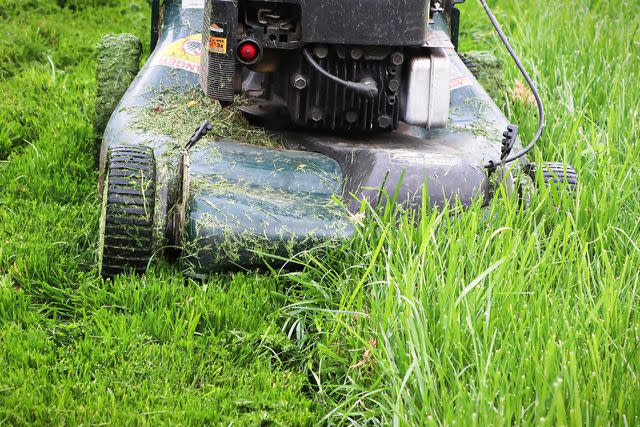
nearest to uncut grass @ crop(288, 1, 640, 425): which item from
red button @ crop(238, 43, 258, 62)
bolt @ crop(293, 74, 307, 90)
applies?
bolt @ crop(293, 74, 307, 90)

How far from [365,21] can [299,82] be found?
32cm

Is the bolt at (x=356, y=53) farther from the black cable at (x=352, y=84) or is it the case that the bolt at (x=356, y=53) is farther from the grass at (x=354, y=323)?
the grass at (x=354, y=323)

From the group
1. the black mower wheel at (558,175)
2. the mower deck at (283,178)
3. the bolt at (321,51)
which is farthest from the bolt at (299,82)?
the black mower wheel at (558,175)

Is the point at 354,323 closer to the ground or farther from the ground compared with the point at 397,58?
closer to the ground

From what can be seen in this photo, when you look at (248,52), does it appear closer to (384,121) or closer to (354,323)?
(384,121)

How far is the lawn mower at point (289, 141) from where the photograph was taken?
10.3 ft

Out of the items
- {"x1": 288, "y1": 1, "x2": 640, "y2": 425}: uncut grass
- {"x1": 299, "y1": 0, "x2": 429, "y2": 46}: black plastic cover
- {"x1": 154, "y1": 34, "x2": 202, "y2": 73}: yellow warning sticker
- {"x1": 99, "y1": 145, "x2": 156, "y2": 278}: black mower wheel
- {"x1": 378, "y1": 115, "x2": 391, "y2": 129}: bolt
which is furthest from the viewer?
{"x1": 154, "y1": 34, "x2": 202, "y2": 73}: yellow warning sticker

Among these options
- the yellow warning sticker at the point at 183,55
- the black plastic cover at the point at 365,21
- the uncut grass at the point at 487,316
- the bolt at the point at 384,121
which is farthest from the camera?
the yellow warning sticker at the point at 183,55

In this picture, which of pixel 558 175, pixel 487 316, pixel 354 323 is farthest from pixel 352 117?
pixel 487 316

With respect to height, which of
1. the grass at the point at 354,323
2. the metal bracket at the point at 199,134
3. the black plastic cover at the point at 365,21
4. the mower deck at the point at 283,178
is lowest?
the grass at the point at 354,323

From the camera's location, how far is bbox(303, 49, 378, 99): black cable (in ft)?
11.5

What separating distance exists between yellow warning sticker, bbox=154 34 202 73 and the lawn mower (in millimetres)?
102

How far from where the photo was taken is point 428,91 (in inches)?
143

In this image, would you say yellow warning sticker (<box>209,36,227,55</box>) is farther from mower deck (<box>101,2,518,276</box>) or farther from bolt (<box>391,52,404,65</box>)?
bolt (<box>391,52,404,65</box>)
